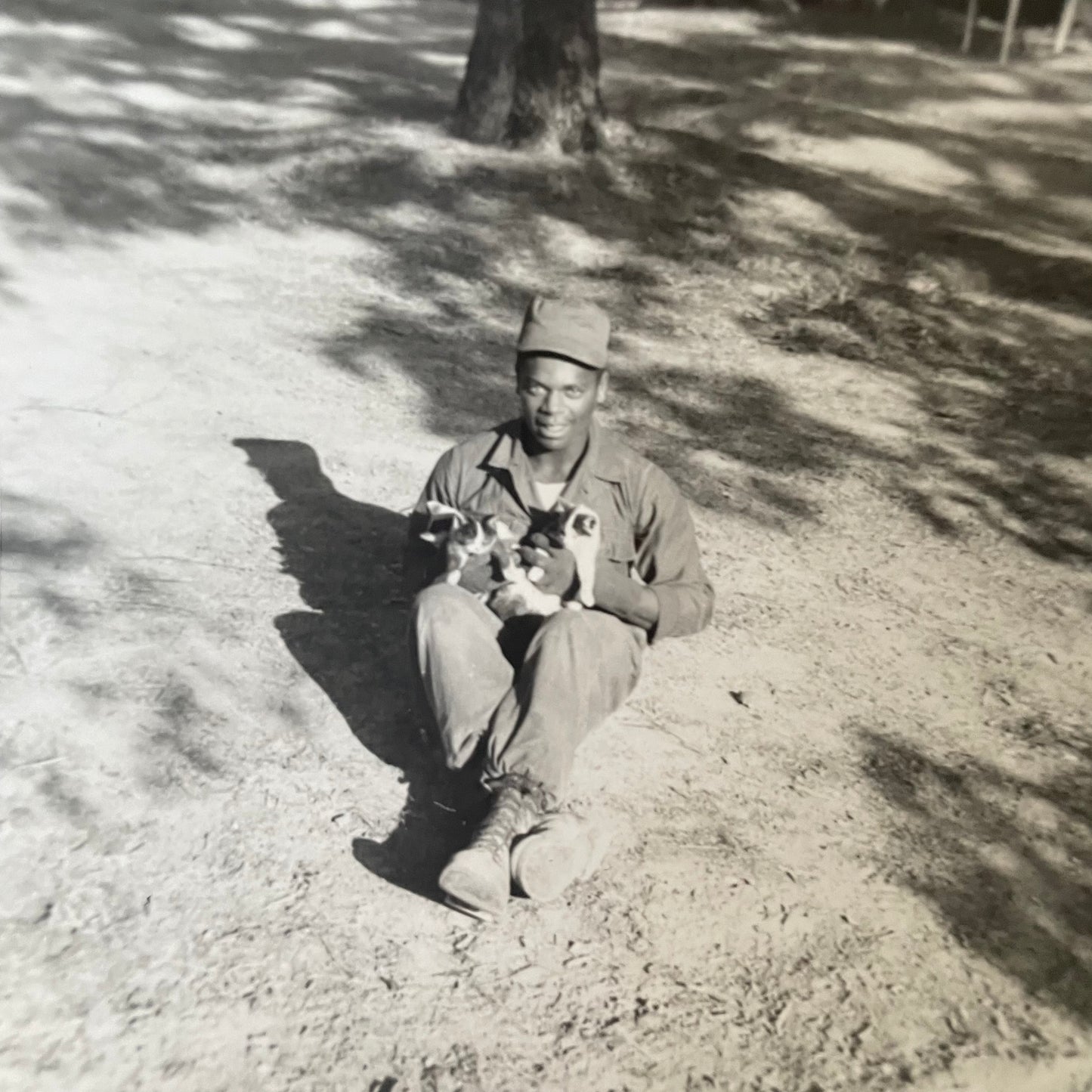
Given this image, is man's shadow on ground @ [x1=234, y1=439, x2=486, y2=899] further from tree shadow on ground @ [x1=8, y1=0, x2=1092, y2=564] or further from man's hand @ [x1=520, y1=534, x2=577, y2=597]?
tree shadow on ground @ [x1=8, y1=0, x2=1092, y2=564]

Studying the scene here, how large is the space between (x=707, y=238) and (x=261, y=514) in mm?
4499

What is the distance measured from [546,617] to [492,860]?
0.75 meters

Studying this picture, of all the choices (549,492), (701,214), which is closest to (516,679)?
(549,492)

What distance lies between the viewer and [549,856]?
3203mm

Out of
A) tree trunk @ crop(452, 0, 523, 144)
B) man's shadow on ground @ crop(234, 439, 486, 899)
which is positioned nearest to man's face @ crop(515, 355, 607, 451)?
man's shadow on ground @ crop(234, 439, 486, 899)

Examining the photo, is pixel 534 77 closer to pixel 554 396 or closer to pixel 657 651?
pixel 657 651

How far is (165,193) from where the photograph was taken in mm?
8898

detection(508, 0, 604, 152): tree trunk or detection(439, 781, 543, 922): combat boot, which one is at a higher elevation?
detection(508, 0, 604, 152): tree trunk

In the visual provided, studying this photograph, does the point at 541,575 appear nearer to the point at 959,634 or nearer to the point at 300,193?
the point at 959,634

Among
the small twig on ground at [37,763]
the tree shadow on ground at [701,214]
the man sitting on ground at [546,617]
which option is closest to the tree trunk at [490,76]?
the tree shadow on ground at [701,214]

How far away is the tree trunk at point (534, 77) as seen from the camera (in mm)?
9156

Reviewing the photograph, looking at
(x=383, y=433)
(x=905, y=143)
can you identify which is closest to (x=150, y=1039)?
(x=383, y=433)

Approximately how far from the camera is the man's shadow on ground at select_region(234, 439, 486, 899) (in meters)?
3.49

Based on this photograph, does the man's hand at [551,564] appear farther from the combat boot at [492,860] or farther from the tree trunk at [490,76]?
the tree trunk at [490,76]
